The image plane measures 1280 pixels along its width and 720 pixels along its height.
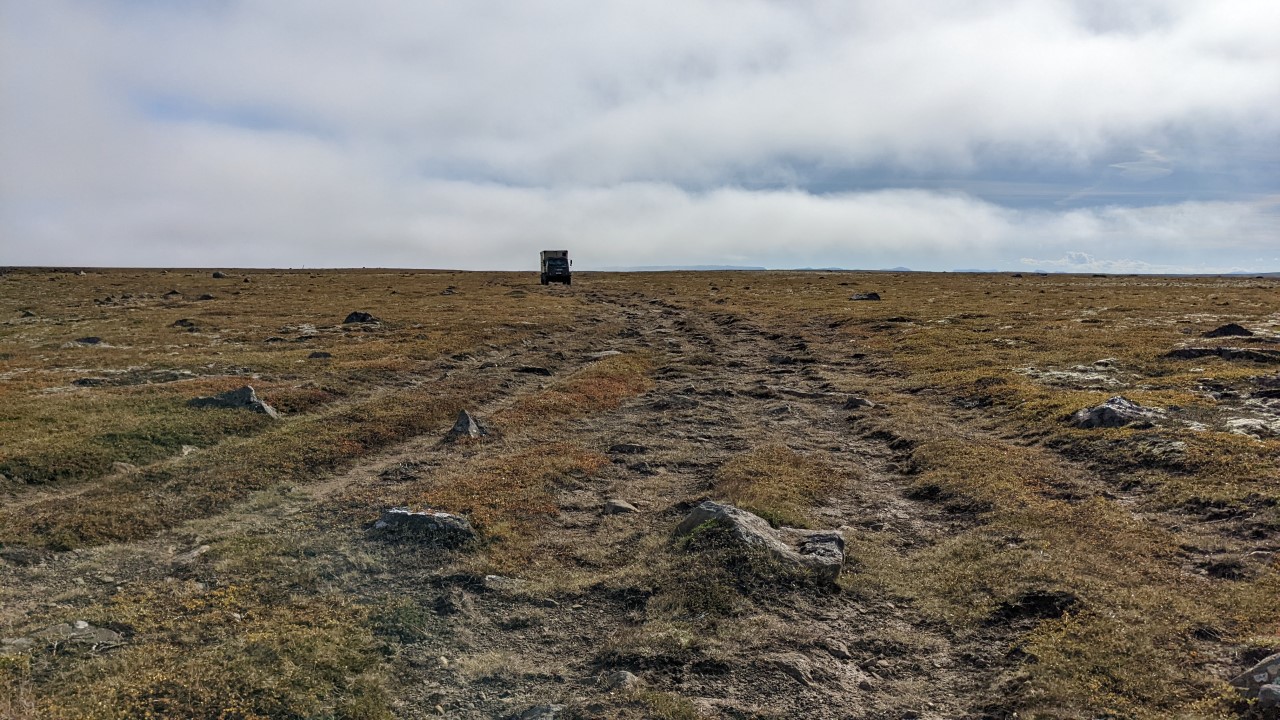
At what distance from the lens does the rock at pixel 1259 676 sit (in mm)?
7590

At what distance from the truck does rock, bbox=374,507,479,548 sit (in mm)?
101431

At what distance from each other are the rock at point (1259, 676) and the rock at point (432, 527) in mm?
11970

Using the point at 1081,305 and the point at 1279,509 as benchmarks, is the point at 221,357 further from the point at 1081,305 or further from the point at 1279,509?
the point at 1081,305

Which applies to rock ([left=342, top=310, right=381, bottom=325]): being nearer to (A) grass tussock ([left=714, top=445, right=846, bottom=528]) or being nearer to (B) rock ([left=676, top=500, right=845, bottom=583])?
(A) grass tussock ([left=714, top=445, right=846, bottom=528])

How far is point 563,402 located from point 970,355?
2186 cm

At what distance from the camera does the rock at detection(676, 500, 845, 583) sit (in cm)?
1192

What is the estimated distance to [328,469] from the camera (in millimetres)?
18656

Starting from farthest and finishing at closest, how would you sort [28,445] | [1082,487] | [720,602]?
[28,445] < [1082,487] < [720,602]

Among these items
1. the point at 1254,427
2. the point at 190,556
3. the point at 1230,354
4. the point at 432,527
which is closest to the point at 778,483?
the point at 432,527

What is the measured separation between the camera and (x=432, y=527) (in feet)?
44.7

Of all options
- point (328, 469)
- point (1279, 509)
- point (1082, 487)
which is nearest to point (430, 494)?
point (328, 469)

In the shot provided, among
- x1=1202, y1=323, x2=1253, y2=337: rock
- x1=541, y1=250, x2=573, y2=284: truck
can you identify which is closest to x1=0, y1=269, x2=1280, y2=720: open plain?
x1=1202, y1=323, x2=1253, y2=337: rock

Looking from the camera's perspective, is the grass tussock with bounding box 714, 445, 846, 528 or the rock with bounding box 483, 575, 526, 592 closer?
the rock with bounding box 483, 575, 526, 592

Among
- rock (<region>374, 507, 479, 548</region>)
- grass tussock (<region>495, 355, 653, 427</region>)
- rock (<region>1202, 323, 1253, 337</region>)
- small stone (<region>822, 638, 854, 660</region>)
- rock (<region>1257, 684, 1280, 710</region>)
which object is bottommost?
small stone (<region>822, 638, 854, 660</region>)
